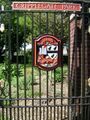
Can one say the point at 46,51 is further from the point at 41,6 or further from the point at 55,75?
the point at 55,75

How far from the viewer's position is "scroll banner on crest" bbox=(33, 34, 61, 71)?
20.4 ft

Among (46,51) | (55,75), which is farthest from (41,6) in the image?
(55,75)

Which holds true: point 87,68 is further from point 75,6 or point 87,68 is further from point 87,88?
point 75,6

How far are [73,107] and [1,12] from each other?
2.00 metres

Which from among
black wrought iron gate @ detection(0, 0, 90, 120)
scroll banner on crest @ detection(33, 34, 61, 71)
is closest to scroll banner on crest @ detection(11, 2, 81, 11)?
black wrought iron gate @ detection(0, 0, 90, 120)

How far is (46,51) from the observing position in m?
6.23

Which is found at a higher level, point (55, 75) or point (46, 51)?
point (46, 51)

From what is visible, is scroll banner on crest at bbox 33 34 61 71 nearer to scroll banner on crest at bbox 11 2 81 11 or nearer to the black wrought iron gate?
the black wrought iron gate

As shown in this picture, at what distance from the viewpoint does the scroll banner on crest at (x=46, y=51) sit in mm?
6230

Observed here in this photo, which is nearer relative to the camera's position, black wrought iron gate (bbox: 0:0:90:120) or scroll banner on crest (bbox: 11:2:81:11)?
scroll banner on crest (bbox: 11:2:81:11)

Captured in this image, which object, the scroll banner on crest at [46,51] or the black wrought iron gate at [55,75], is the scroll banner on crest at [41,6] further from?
the scroll banner on crest at [46,51]

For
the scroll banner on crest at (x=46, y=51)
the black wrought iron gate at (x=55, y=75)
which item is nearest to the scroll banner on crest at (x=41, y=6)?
the black wrought iron gate at (x=55, y=75)

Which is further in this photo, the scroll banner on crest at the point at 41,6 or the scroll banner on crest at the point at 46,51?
the scroll banner on crest at the point at 46,51

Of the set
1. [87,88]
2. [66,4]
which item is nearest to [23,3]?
[66,4]
